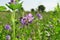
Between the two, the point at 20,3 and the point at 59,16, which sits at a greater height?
the point at 20,3

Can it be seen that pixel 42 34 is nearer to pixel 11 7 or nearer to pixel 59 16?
pixel 59 16

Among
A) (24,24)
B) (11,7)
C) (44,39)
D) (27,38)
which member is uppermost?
(11,7)

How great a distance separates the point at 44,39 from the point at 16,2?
5.81 feet

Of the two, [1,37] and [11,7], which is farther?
[1,37]

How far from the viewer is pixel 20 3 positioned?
57.4 inches

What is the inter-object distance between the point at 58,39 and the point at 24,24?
0.63m

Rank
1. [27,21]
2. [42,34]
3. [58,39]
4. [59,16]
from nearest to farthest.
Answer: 1. [27,21]
2. [58,39]
3. [59,16]
4. [42,34]

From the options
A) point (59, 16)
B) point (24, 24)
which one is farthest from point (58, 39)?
point (24, 24)

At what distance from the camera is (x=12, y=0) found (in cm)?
149

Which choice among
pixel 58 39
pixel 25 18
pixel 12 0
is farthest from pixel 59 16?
pixel 12 0

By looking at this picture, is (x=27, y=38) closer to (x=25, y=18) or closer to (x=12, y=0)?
(x=25, y=18)

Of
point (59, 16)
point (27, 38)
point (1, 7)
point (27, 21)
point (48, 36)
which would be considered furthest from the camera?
point (48, 36)

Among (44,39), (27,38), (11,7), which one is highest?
(11,7)

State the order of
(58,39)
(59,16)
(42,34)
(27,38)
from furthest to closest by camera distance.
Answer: (42,34)
(59,16)
(58,39)
(27,38)
